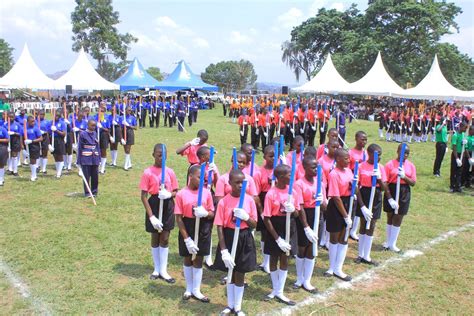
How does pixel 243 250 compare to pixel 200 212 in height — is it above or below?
below

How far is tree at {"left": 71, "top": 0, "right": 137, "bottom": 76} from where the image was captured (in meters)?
55.7

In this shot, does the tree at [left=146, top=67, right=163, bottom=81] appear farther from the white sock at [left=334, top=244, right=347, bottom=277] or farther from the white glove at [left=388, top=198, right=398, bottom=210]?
the white sock at [left=334, top=244, right=347, bottom=277]

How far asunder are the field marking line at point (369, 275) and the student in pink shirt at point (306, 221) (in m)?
0.23

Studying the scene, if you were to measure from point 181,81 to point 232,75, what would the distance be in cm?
5385

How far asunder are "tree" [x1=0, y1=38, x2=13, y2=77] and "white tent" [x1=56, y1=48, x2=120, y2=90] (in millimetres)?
36337

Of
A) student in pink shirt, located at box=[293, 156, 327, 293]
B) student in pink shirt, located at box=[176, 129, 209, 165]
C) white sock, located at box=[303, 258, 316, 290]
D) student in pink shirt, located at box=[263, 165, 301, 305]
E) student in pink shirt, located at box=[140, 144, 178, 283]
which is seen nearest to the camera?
student in pink shirt, located at box=[263, 165, 301, 305]

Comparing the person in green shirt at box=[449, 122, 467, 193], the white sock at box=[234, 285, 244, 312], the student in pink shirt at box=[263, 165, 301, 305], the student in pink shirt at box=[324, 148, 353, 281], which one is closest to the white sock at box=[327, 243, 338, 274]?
the student in pink shirt at box=[324, 148, 353, 281]

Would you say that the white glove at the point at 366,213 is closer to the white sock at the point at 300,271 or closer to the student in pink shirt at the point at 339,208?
the student in pink shirt at the point at 339,208

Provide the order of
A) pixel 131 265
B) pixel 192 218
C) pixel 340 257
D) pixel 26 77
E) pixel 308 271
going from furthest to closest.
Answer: pixel 26 77, pixel 131 265, pixel 340 257, pixel 308 271, pixel 192 218

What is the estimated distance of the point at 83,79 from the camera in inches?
1401

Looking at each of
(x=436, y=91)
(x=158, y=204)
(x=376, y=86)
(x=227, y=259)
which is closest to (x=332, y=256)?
(x=227, y=259)

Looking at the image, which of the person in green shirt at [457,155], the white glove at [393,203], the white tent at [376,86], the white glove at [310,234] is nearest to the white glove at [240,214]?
the white glove at [310,234]

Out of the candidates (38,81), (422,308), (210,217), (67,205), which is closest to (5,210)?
(67,205)

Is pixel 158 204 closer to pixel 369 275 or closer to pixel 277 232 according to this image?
pixel 277 232
